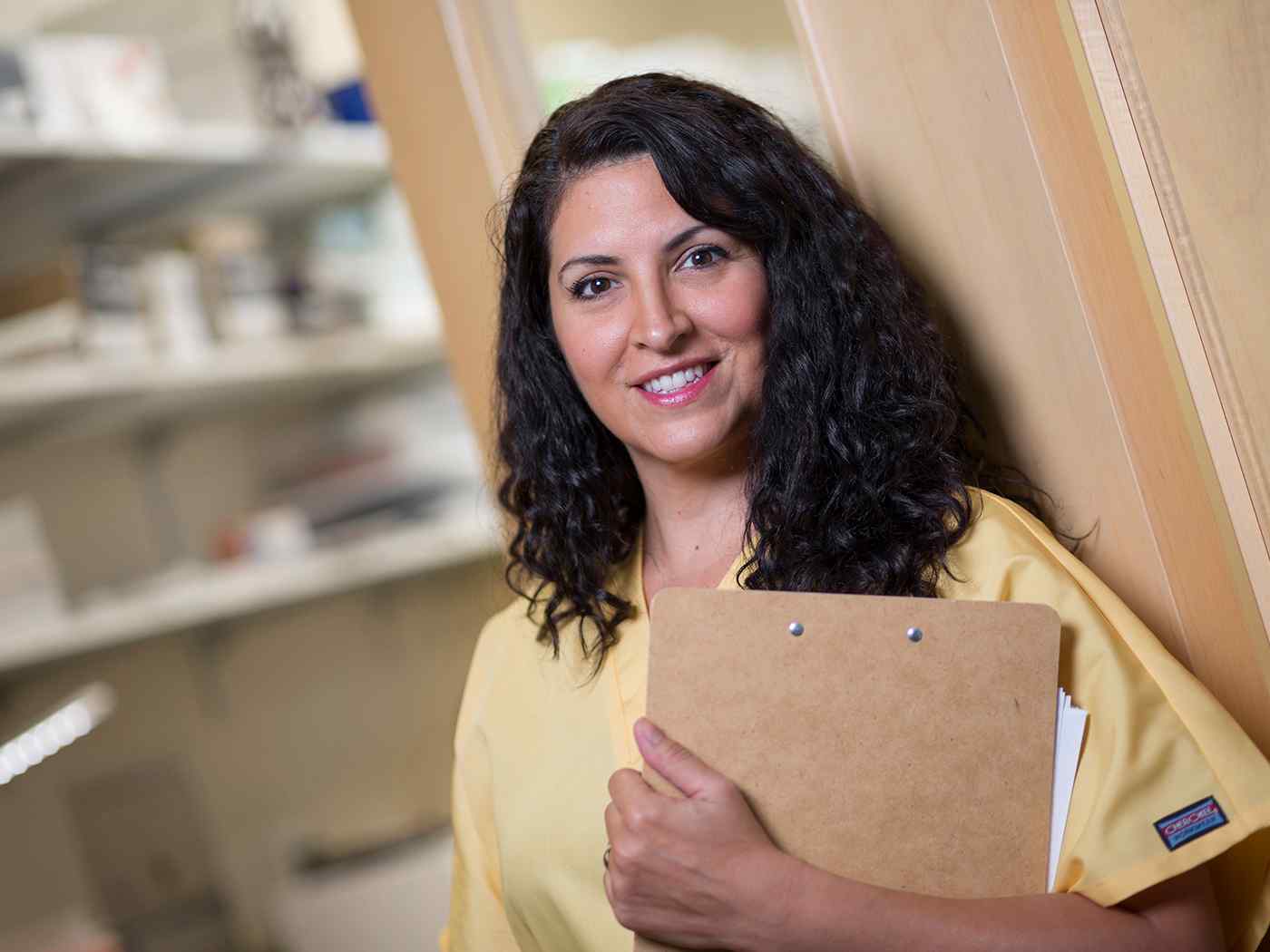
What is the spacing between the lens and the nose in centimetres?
107

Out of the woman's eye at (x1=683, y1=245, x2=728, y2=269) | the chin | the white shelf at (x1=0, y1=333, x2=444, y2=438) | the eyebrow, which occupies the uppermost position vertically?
the white shelf at (x1=0, y1=333, x2=444, y2=438)

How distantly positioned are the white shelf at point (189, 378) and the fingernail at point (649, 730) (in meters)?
1.53

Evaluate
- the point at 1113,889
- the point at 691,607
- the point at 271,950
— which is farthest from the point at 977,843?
the point at 271,950

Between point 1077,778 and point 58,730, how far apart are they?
2.13 metres

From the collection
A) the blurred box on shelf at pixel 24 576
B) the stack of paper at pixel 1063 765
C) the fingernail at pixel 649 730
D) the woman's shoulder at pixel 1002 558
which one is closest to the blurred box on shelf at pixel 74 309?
the blurred box on shelf at pixel 24 576

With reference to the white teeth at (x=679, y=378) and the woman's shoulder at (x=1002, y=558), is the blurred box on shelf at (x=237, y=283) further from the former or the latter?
the woman's shoulder at (x=1002, y=558)

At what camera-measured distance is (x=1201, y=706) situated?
900 millimetres

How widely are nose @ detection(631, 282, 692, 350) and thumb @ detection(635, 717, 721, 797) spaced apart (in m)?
0.31

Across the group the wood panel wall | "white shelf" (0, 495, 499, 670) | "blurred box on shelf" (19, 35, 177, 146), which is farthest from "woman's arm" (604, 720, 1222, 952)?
"blurred box on shelf" (19, 35, 177, 146)

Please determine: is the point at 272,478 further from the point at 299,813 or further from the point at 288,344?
the point at 299,813

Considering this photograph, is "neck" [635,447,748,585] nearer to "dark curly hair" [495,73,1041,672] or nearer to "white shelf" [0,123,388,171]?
"dark curly hair" [495,73,1041,672]

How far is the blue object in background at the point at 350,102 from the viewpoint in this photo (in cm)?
294

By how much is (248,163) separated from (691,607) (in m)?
2.00

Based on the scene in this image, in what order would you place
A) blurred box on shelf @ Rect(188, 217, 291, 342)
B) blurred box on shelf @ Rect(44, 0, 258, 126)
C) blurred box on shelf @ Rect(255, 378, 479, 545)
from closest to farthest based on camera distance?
blurred box on shelf @ Rect(188, 217, 291, 342), blurred box on shelf @ Rect(255, 378, 479, 545), blurred box on shelf @ Rect(44, 0, 258, 126)
